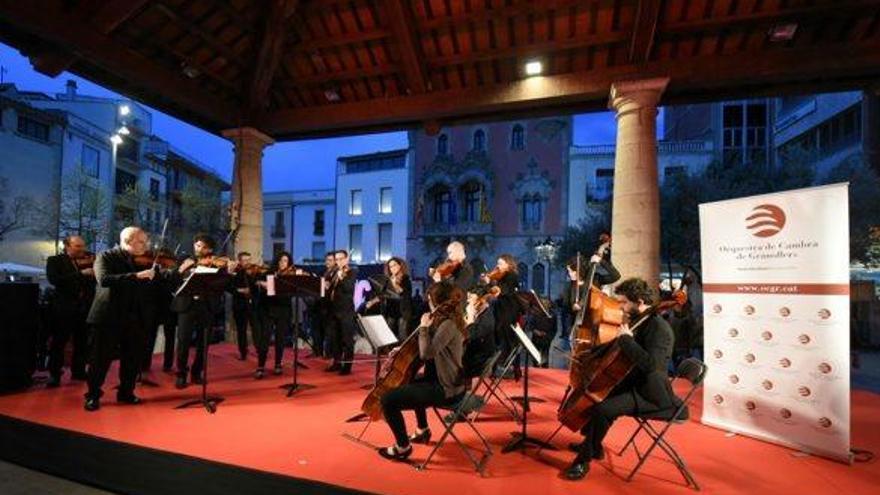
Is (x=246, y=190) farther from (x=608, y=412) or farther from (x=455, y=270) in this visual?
(x=608, y=412)

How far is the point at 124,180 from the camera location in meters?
31.6

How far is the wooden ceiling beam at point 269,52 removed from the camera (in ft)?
28.0

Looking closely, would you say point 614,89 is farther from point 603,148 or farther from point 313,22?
point 603,148

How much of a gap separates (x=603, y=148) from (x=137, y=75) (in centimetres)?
2595

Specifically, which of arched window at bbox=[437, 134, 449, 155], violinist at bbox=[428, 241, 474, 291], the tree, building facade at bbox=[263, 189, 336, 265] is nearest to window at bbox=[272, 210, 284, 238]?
building facade at bbox=[263, 189, 336, 265]

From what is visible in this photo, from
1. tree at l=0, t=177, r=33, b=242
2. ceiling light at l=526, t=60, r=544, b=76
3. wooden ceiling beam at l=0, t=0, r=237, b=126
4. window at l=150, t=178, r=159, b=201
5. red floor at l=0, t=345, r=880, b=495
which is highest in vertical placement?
window at l=150, t=178, r=159, b=201

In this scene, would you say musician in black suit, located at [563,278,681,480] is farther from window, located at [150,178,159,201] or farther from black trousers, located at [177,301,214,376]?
window, located at [150,178,159,201]

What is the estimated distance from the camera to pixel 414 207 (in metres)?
33.6

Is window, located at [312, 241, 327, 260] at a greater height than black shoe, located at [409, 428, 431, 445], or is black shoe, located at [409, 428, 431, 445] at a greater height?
window, located at [312, 241, 327, 260]

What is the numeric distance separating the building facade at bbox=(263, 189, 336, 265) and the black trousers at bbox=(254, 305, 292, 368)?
99.3ft

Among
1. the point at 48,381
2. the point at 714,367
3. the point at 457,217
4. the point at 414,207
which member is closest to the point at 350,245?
the point at 414,207

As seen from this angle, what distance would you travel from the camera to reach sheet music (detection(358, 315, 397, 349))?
542 centimetres

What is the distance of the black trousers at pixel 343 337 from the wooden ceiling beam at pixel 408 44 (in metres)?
4.23

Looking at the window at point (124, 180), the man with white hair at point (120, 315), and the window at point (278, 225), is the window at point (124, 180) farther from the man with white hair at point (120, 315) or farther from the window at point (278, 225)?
the man with white hair at point (120, 315)
